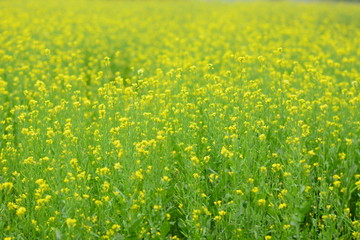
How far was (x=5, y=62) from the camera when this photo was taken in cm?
834

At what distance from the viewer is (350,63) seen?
866cm

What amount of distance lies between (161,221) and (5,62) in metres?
5.36

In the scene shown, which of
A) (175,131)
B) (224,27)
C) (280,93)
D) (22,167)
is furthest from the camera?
(224,27)

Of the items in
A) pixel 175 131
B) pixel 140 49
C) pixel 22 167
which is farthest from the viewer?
pixel 140 49

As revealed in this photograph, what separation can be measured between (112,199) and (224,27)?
31.7ft

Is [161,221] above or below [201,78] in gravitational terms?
below

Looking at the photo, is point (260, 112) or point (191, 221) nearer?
point (191, 221)

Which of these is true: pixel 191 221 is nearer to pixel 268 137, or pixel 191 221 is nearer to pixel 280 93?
pixel 268 137

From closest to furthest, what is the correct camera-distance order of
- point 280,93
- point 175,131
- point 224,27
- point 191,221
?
point 191,221, point 175,131, point 280,93, point 224,27

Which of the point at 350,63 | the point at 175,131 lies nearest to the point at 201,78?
the point at 175,131

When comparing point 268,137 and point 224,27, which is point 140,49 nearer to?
point 224,27

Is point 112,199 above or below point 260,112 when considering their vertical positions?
below

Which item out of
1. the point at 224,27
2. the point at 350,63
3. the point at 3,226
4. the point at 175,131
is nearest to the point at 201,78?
the point at 175,131

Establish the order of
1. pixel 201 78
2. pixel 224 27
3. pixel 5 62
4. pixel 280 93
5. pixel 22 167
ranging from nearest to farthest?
pixel 22 167
pixel 280 93
pixel 201 78
pixel 5 62
pixel 224 27
